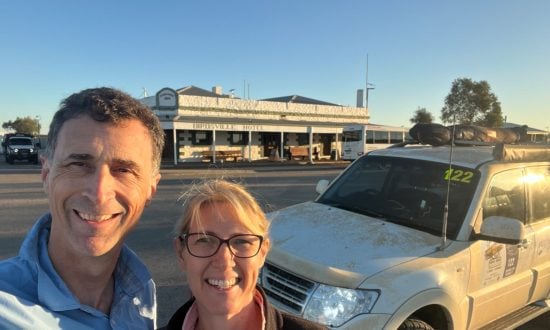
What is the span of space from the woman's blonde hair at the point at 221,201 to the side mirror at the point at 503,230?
90.2 inches

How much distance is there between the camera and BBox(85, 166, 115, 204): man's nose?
156 centimetres

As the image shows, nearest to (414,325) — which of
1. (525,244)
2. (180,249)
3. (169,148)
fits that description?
(525,244)

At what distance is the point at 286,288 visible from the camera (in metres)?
2.93

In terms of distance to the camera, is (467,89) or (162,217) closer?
(162,217)

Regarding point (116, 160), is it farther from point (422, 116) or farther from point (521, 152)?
point (422, 116)

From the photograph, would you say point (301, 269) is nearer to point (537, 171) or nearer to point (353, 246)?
point (353, 246)

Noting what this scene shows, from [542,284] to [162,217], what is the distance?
302 inches

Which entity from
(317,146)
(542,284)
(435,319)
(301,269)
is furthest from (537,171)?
(317,146)

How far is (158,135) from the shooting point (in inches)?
73.2

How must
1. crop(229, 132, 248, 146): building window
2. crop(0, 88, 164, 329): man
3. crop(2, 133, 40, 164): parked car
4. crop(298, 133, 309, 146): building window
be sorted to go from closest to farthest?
crop(0, 88, 164, 329): man
crop(2, 133, 40, 164): parked car
crop(229, 132, 248, 146): building window
crop(298, 133, 309, 146): building window

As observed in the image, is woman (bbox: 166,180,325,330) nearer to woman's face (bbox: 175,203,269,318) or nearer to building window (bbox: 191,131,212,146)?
woman's face (bbox: 175,203,269,318)

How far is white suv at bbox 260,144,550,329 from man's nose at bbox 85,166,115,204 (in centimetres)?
113

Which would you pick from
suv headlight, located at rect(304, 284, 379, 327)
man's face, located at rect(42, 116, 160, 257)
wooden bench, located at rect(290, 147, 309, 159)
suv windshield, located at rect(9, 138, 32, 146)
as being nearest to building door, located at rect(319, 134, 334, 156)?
wooden bench, located at rect(290, 147, 309, 159)

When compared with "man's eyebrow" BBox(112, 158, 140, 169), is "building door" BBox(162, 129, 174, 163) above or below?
below
